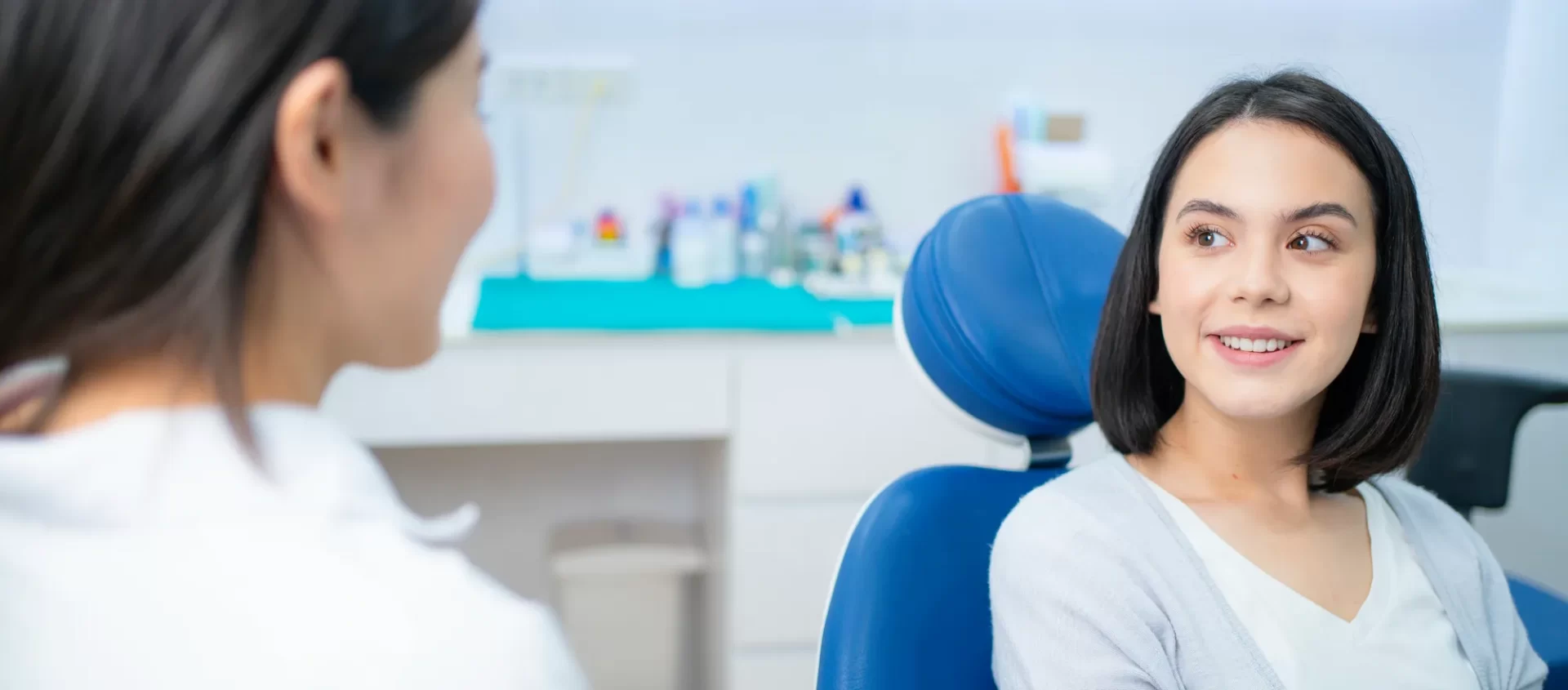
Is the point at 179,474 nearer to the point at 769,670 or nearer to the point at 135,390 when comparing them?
the point at 135,390

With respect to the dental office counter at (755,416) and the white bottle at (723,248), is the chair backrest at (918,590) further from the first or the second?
the white bottle at (723,248)

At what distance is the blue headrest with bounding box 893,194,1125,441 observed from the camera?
105 centimetres

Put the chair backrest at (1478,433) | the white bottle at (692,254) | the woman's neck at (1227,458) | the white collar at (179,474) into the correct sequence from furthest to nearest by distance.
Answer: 1. the white bottle at (692,254)
2. the chair backrest at (1478,433)
3. the woman's neck at (1227,458)
4. the white collar at (179,474)

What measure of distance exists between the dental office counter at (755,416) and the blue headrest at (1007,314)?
A: 75 centimetres

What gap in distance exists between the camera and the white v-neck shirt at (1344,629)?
0.92 meters

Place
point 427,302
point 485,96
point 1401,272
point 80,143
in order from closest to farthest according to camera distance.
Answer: point 80,143
point 427,302
point 1401,272
point 485,96

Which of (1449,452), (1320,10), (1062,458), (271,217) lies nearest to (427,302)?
(271,217)

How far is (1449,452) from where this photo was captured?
155 cm

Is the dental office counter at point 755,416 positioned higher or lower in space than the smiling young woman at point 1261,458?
lower

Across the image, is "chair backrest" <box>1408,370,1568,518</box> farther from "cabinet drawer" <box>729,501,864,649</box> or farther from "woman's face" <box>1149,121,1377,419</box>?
"cabinet drawer" <box>729,501,864,649</box>

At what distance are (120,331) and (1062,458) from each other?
87 cm

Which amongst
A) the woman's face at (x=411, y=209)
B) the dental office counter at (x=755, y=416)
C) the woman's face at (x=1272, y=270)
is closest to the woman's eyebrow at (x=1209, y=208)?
the woman's face at (x=1272, y=270)

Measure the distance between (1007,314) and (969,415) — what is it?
10 centimetres

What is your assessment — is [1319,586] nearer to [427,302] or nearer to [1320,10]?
[427,302]
